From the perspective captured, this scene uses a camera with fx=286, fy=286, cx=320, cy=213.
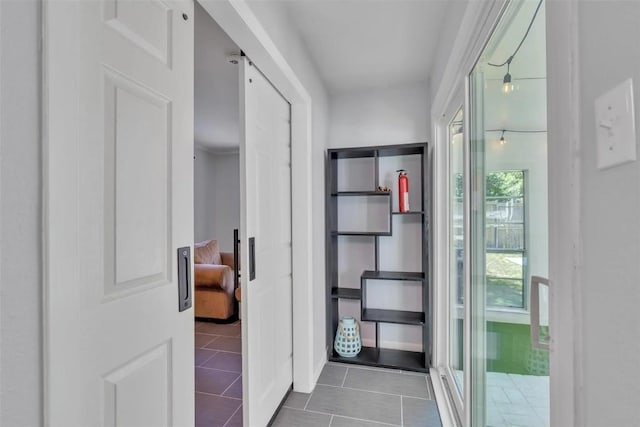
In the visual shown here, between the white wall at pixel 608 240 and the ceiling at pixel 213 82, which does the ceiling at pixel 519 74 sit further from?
the ceiling at pixel 213 82

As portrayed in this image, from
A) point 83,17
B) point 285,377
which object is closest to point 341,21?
point 83,17

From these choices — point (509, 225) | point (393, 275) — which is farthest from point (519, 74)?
point (393, 275)

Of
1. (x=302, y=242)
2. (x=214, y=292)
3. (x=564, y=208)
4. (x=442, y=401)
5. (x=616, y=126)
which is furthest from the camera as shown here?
(x=214, y=292)

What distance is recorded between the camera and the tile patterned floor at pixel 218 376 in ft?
6.47

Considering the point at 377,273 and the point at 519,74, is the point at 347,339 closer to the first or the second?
the point at 377,273

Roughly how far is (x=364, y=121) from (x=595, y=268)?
8.31ft

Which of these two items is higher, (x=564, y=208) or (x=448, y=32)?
(x=448, y=32)

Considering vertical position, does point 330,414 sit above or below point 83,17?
below

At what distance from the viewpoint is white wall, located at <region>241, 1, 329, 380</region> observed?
1775 mm

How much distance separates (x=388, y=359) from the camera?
8.48 feet

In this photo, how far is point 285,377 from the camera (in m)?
2.07

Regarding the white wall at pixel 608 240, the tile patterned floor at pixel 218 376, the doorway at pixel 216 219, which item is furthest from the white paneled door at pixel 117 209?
the tile patterned floor at pixel 218 376

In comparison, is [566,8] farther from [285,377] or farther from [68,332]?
[285,377]

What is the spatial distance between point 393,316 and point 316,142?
5.62 ft
